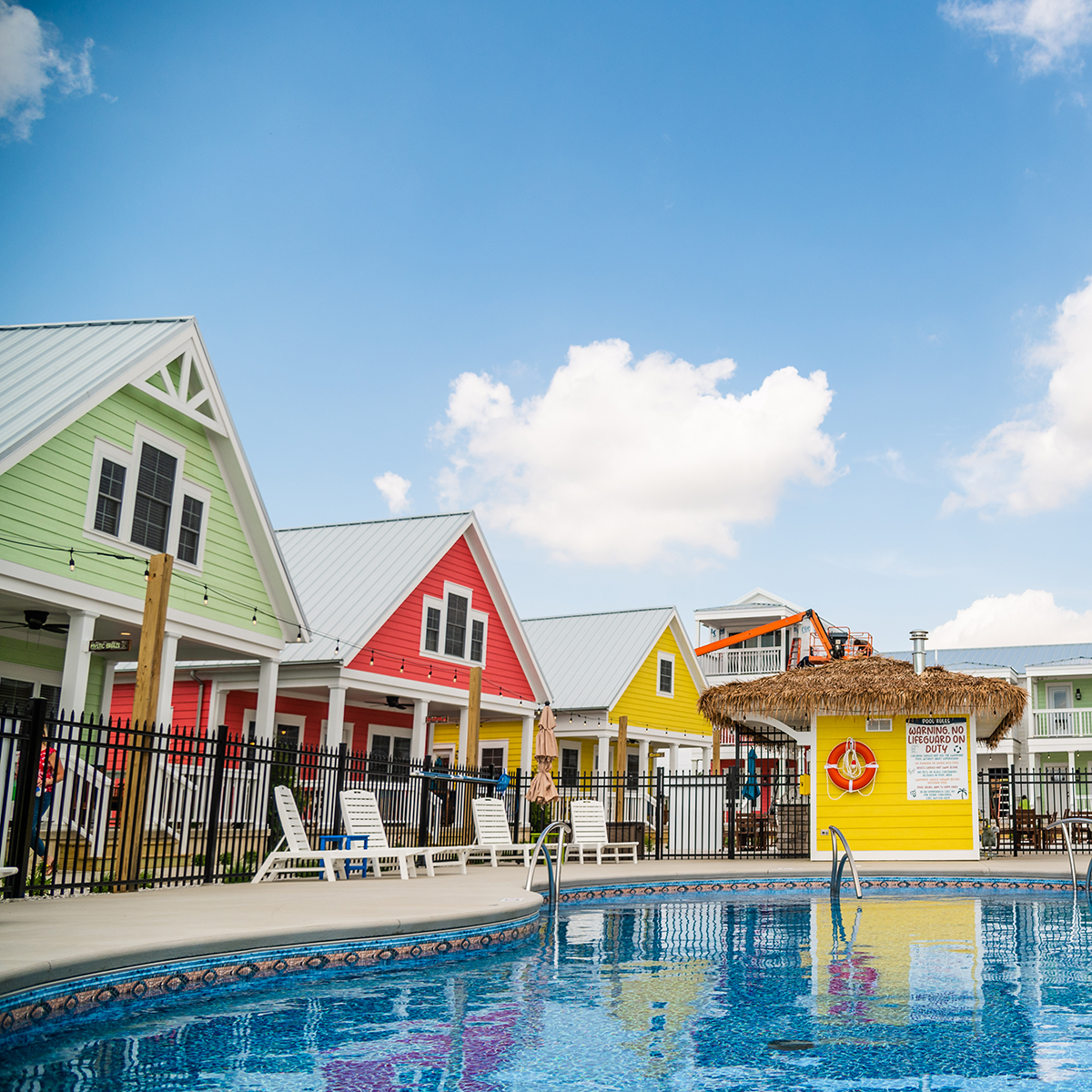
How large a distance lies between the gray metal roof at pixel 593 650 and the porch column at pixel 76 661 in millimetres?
16271

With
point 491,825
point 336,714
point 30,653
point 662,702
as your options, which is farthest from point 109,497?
point 662,702

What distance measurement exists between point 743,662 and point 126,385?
108ft

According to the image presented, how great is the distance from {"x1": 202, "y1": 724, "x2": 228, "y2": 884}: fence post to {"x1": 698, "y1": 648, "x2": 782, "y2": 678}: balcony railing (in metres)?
33.3

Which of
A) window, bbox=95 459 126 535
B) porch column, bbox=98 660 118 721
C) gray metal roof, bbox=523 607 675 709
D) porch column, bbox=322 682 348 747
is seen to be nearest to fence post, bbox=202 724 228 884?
window, bbox=95 459 126 535

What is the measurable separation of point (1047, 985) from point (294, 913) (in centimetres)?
520

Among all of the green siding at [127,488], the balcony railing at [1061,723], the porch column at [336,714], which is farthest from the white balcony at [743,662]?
the green siding at [127,488]

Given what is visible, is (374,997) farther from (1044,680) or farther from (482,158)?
(1044,680)

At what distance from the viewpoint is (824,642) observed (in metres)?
26.4

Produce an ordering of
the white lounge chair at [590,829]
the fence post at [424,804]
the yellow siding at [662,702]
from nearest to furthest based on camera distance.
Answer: the fence post at [424,804] → the white lounge chair at [590,829] → the yellow siding at [662,702]

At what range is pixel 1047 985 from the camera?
22.2ft

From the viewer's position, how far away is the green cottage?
43.5 feet

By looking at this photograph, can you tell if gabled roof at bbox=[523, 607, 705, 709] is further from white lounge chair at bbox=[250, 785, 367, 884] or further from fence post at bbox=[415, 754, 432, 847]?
white lounge chair at bbox=[250, 785, 367, 884]

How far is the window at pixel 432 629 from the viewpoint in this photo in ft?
73.9

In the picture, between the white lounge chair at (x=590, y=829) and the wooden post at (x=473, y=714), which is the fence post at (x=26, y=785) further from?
the wooden post at (x=473, y=714)
